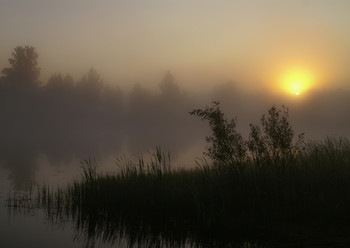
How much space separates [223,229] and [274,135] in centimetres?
617

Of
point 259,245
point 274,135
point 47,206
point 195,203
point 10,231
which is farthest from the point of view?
point 47,206

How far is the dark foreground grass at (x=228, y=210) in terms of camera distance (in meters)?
12.6

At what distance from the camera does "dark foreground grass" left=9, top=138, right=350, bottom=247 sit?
12586mm

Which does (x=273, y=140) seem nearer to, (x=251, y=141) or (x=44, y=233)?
(x=251, y=141)

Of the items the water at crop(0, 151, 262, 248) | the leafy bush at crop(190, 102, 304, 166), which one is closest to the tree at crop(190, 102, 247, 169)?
the leafy bush at crop(190, 102, 304, 166)

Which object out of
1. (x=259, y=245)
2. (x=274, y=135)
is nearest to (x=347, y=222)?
(x=259, y=245)

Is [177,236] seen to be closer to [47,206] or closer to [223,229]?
[223,229]

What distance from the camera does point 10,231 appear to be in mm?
15195

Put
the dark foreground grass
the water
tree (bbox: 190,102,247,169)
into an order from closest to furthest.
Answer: the dark foreground grass → the water → tree (bbox: 190,102,247,169)

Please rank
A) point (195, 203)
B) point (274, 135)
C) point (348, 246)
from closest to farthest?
1. point (348, 246)
2. point (195, 203)
3. point (274, 135)

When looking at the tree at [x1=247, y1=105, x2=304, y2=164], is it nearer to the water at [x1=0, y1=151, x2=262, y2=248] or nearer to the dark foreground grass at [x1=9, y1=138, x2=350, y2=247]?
the dark foreground grass at [x1=9, y1=138, x2=350, y2=247]

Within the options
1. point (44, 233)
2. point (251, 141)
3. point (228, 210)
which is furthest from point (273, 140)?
point (44, 233)

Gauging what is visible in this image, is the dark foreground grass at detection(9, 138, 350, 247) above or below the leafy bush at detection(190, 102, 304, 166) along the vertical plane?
below

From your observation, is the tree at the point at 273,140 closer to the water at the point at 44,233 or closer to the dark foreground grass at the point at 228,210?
the dark foreground grass at the point at 228,210
